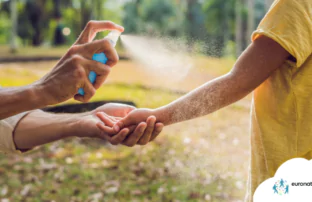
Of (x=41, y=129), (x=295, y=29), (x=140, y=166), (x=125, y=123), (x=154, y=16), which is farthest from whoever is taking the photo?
(x=154, y=16)

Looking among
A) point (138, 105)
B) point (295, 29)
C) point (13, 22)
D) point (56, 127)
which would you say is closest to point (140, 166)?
point (138, 105)

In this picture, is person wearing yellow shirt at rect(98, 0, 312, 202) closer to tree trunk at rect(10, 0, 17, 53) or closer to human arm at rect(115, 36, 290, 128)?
human arm at rect(115, 36, 290, 128)

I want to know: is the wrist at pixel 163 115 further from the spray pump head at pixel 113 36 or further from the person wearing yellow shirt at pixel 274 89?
the spray pump head at pixel 113 36

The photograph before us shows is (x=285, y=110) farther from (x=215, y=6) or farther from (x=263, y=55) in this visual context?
(x=215, y=6)

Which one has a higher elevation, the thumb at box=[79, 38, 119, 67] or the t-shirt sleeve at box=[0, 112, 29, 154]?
the thumb at box=[79, 38, 119, 67]

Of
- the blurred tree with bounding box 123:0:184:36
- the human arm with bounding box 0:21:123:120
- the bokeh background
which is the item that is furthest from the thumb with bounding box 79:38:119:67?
the blurred tree with bounding box 123:0:184:36

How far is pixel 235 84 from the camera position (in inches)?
40.7

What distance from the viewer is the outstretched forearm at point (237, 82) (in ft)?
3.23

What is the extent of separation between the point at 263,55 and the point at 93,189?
5.98 ft

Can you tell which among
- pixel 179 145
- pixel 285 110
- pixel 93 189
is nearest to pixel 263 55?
pixel 285 110

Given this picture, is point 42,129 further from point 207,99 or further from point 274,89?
point 274,89

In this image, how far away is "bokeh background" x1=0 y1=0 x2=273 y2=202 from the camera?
2.48 metres

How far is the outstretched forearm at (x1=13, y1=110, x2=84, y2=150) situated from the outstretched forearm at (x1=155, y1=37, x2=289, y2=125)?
390mm

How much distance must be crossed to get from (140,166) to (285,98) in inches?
76.7
